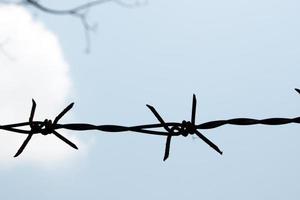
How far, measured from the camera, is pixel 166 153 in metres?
1.70

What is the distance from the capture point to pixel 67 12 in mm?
4086

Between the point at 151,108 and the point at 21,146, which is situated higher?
the point at 151,108

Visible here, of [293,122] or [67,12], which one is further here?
[67,12]

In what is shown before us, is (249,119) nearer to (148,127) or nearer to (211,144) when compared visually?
(211,144)

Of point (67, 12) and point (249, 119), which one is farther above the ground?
point (67, 12)

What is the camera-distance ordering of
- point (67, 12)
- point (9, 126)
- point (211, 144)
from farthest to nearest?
1. point (67, 12)
2. point (9, 126)
3. point (211, 144)

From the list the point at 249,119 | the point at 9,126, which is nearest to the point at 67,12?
the point at 9,126

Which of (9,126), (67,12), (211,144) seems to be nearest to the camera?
(211,144)

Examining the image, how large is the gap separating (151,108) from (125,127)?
185mm

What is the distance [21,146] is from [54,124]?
167mm

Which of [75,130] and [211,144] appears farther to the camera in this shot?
[75,130]

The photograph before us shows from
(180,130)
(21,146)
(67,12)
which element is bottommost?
(21,146)

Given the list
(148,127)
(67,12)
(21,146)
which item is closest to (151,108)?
(148,127)

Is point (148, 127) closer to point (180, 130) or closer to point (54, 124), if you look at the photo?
point (180, 130)
